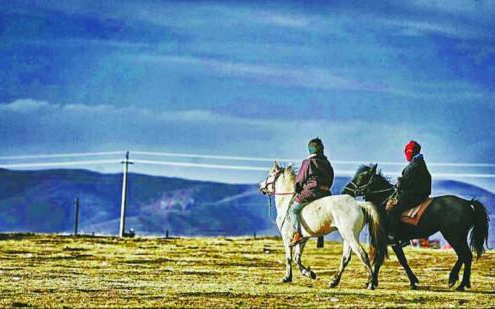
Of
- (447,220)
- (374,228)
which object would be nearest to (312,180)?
(374,228)

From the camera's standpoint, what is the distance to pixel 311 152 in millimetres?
18344

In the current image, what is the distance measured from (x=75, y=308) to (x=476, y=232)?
7840 mm

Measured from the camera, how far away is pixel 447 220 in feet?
58.0

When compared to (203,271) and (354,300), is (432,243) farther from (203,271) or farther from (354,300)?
(354,300)

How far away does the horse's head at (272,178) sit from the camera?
19.3m

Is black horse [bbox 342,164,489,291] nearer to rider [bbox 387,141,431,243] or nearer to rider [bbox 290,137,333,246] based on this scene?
rider [bbox 387,141,431,243]

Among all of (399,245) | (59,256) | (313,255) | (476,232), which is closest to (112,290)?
(399,245)

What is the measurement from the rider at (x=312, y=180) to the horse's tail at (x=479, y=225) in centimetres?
270

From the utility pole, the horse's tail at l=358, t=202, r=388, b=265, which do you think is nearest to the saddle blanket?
the horse's tail at l=358, t=202, r=388, b=265

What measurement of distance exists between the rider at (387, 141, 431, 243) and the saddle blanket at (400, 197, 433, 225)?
7 centimetres

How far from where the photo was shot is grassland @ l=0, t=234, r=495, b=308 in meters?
15.3

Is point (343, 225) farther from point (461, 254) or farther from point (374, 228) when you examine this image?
point (461, 254)

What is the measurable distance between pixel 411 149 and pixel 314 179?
188 centimetres

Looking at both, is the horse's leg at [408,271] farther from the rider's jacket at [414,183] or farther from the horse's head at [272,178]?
the horse's head at [272,178]
